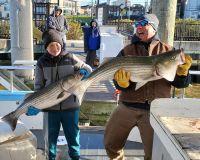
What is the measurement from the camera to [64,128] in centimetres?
413

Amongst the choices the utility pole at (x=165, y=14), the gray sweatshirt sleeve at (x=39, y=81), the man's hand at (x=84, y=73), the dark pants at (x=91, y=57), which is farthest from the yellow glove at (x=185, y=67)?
the dark pants at (x=91, y=57)

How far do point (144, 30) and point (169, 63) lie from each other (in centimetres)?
47

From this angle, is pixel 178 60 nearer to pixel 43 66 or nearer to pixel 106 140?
pixel 106 140

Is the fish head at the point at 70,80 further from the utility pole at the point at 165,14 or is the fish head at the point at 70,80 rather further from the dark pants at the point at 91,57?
the dark pants at the point at 91,57

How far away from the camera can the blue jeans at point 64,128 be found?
404 centimetres

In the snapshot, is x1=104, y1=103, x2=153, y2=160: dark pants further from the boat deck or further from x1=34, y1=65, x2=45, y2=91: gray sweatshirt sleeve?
the boat deck

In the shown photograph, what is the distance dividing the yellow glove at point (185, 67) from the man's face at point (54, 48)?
51.2 inches

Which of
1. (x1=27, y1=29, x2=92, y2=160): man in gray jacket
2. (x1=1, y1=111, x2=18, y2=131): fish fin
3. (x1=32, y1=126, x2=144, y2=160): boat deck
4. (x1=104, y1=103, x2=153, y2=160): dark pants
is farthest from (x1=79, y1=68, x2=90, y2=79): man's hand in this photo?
(x1=32, y1=126, x2=144, y2=160): boat deck

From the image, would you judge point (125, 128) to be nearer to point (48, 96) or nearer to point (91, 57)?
point (48, 96)

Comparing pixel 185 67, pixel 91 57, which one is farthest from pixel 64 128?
pixel 91 57

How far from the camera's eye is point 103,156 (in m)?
4.99

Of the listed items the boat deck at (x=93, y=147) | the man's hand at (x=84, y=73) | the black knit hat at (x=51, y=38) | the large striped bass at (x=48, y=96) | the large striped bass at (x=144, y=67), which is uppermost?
the black knit hat at (x=51, y=38)

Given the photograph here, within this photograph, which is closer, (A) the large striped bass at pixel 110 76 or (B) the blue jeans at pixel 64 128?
(A) the large striped bass at pixel 110 76

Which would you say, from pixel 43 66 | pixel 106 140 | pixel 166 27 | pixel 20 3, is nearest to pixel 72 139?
pixel 106 140
